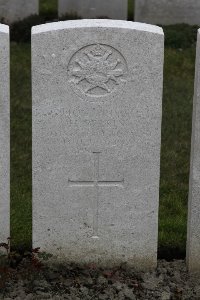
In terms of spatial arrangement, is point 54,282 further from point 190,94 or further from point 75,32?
point 190,94

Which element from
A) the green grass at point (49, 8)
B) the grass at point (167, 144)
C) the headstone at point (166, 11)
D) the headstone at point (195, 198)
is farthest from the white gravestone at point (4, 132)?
the green grass at point (49, 8)

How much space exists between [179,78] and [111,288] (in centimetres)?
750

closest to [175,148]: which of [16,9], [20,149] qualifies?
[20,149]

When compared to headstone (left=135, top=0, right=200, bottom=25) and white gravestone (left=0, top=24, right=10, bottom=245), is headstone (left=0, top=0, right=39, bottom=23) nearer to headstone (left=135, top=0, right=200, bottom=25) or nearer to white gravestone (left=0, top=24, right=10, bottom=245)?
headstone (left=135, top=0, right=200, bottom=25)

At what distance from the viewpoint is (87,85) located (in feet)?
17.4

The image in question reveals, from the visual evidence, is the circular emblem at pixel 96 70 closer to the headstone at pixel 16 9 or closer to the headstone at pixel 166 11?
the headstone at pixel 16 9

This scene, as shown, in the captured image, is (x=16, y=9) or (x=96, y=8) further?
(x=96, y=8)

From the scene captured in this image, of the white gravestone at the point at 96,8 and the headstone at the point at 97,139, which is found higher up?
the white gravestone at the point at 96,8

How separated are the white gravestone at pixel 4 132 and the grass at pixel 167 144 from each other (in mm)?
522

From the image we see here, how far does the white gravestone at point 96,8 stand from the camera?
17.1m

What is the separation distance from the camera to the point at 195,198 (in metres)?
5.51

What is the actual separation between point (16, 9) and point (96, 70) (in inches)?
465

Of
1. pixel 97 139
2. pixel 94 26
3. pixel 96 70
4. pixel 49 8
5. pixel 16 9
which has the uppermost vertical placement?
pixel 49 8

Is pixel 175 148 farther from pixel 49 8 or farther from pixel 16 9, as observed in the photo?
pixel 49 8
